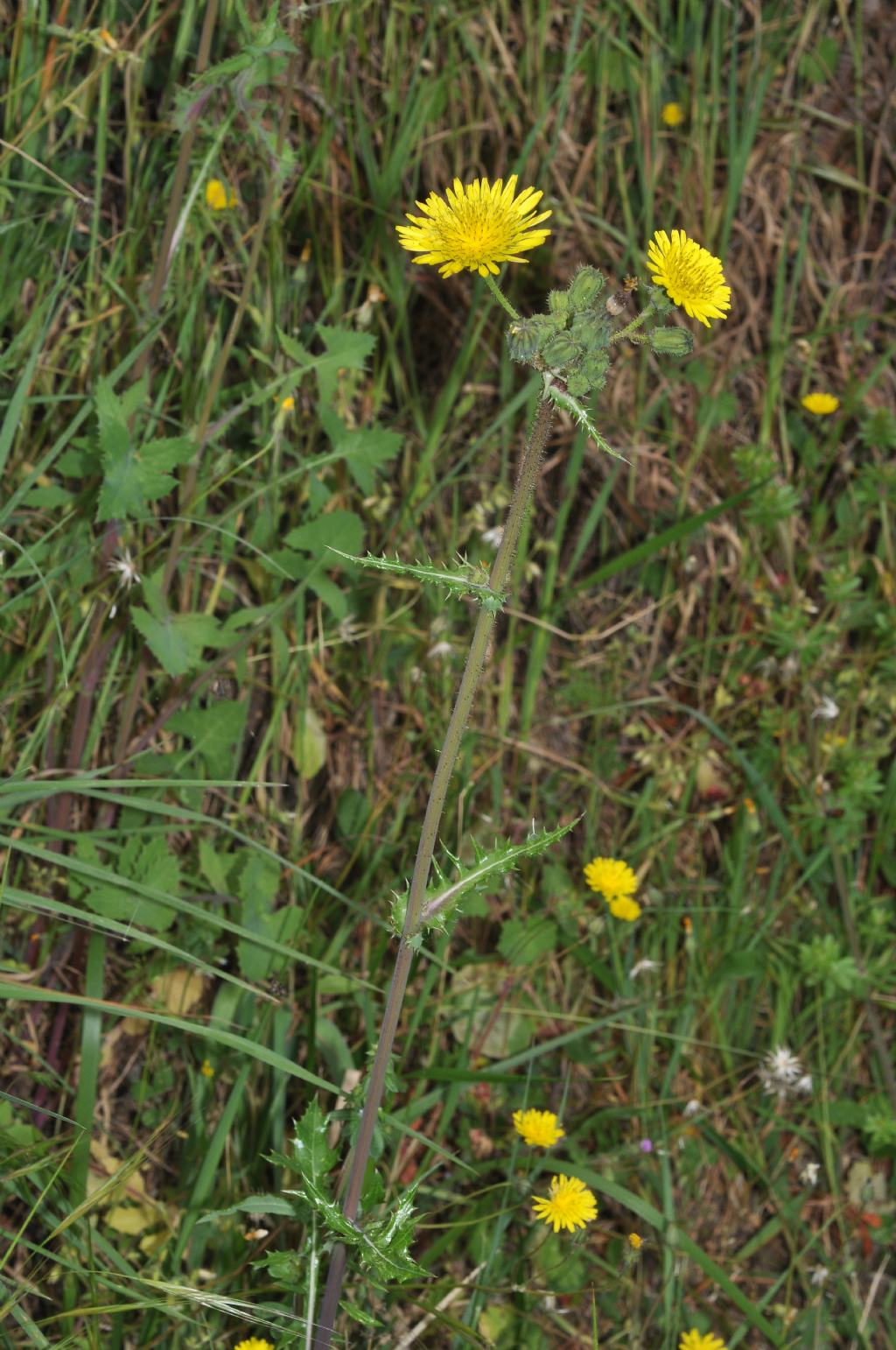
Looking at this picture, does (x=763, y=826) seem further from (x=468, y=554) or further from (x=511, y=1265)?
(x=511, y=1265)

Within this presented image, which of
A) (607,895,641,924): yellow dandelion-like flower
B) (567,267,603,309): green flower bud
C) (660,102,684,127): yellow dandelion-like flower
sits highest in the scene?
(567,267,603,309): green flower bud

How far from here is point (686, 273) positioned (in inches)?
57.9

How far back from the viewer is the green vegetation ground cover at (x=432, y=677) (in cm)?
211

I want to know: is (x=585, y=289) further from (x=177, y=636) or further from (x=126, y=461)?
(x=177, y=636)

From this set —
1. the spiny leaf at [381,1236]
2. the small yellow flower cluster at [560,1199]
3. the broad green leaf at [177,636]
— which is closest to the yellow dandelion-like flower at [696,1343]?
the small yellow flower cluster at [560,1199]

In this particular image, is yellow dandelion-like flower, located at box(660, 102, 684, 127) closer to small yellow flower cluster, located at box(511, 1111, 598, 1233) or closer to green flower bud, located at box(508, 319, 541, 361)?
green flower bud, located at box(508, 319, 541, 361)

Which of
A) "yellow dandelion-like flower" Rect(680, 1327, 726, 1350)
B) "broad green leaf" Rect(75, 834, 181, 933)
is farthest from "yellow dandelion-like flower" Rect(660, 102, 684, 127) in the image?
"yellow dandelion-like flower" Rect(680, 1327, 726, 1350)

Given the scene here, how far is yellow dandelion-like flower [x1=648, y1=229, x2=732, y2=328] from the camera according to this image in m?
1.46

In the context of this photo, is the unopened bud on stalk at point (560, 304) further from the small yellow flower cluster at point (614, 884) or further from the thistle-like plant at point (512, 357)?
the small yellow flower cluster at point (614, 884)

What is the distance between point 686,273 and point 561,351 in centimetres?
20

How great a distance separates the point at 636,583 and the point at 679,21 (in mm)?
1307

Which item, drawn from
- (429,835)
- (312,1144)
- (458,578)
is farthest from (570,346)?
(312,1144)

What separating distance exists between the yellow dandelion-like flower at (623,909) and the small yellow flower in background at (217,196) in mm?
1522

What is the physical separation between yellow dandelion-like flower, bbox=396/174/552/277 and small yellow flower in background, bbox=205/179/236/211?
0.97m
